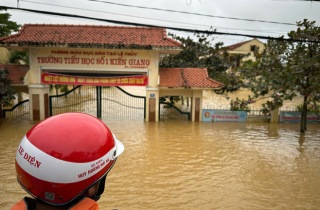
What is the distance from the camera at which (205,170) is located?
253 inches

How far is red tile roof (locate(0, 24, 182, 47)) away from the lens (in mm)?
11805

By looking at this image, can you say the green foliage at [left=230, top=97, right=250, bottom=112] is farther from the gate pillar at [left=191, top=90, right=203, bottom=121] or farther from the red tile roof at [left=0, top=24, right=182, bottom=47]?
the red tile roof at [left=0, top=24, right=182, bottom=47]

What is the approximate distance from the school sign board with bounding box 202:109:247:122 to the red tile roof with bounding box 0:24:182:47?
4265mm

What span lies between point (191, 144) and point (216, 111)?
203 inches

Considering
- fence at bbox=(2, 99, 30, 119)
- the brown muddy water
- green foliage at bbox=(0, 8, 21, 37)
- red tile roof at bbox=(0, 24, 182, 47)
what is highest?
green foliage at bbox=(0, 8, 21, 37)

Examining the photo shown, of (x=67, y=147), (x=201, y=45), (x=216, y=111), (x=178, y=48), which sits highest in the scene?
(x=201, y=45)

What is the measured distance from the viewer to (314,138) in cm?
1048

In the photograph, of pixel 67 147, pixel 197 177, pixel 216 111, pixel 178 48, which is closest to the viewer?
pixel 67 147

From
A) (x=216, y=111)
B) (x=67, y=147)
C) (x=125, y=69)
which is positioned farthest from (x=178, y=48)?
(x=67, y=147)

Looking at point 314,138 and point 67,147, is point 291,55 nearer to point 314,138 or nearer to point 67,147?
point 314,138

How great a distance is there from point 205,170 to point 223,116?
7.79 meters

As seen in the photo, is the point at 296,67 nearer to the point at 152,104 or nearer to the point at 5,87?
the point at 152,104

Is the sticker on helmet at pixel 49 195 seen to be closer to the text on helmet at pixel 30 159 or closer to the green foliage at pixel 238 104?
the text on helmet at pixel 30 159

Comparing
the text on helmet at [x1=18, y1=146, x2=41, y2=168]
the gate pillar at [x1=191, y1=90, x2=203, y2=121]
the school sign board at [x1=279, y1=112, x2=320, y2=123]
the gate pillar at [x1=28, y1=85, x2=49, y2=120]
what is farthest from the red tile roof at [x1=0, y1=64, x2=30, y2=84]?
the school sign board at [x1=279, y1=112, x2=320, y2=123]
